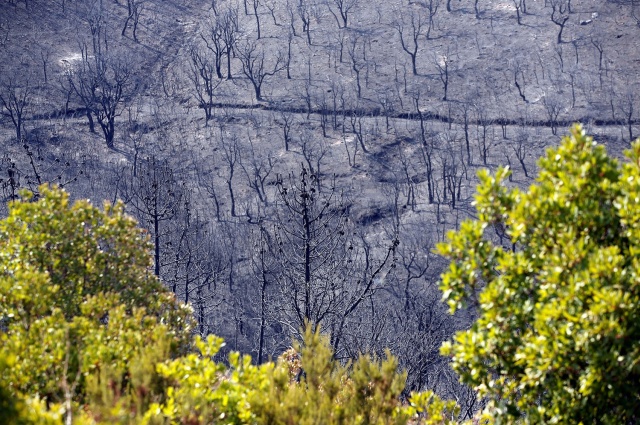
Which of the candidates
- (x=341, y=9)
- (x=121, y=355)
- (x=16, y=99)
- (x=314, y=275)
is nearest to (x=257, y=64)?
(x=341, y=9)

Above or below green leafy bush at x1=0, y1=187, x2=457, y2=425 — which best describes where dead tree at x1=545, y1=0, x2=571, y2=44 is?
above

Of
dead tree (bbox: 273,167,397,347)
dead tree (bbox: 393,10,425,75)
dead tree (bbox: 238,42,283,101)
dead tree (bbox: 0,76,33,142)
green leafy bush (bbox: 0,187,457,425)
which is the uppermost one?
dead tree (bbox: 393,10,425,75)

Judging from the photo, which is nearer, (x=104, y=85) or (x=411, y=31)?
(x=104, y=85)

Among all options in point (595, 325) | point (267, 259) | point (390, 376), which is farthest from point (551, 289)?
point (267, 259)

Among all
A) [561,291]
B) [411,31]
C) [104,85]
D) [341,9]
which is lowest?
[561,291]

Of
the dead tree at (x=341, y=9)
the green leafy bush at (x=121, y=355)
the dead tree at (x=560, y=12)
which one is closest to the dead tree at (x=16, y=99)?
the dead tree at (x=341, y=9)

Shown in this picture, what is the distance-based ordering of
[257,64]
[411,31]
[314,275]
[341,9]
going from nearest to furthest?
1. [314,275]
2. [257,64]
3. [411,31]
4. [341,9]

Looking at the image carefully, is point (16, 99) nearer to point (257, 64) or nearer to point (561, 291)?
point (257, 64)

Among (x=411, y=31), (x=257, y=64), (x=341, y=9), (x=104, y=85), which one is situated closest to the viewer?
(x=104, y=85)

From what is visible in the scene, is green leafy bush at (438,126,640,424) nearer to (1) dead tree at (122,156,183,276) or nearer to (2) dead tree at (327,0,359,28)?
(1) dead tree at (122,156,183,276)

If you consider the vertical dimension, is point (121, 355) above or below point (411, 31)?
below

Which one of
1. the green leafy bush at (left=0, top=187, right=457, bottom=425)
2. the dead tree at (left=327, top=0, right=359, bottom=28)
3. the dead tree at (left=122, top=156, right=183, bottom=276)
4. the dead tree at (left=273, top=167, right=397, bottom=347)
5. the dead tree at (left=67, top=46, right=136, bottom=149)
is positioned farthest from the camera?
the dead tree at (left=327, top=0, right=359, bottom=28)

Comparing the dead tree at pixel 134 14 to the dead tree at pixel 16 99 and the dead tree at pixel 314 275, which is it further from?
the dead tree at pixel 314 275

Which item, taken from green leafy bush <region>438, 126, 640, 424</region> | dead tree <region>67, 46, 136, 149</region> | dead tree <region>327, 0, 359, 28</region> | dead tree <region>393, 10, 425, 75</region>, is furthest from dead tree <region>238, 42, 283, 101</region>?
green leafy bush <region>438, 126, 640, 424</region>
